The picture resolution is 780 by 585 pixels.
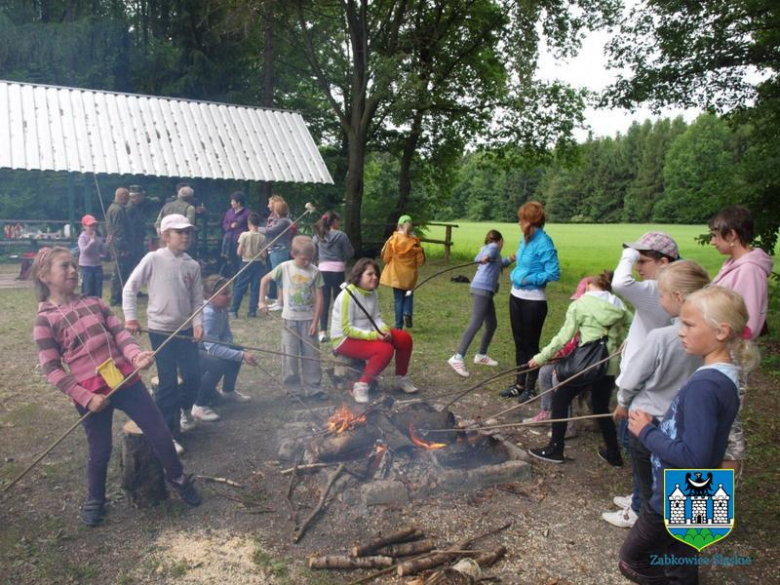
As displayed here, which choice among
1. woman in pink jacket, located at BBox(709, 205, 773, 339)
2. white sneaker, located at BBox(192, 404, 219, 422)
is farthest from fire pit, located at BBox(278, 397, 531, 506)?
woman in pink jacket, located at BBox(709, 205, 773, 339)

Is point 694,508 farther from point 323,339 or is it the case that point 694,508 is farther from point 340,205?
point 340,205

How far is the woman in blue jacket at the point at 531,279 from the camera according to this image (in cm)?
562

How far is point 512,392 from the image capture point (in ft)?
20.3

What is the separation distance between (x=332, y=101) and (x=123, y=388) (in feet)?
44.9

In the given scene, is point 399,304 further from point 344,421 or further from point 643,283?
point 643,283

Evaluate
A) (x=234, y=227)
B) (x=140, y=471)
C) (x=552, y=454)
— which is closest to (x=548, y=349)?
(x=552, y=454)

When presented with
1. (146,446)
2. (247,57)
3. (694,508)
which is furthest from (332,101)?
(694,508)

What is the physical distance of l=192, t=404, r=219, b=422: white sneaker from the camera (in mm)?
5246

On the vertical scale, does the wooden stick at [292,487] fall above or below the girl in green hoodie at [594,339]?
below

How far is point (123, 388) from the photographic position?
3.64m

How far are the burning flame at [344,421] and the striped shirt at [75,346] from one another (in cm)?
172

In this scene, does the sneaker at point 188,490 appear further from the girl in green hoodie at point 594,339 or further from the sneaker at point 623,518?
the sneaker at point 623,518

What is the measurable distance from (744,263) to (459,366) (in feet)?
11.9

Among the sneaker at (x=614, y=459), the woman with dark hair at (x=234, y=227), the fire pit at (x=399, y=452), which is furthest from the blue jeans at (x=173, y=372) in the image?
the woman with dark hair at (x=234, y=227)
